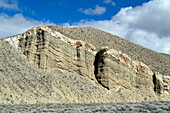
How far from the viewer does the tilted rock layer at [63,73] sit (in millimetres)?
20247

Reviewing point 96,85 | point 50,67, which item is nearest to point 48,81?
point 50,67

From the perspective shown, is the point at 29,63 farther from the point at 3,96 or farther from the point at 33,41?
the point at 3,96

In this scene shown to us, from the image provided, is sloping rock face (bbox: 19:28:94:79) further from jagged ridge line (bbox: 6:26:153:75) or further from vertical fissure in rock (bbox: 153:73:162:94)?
vertical fissure in rock (bbox: 153:73:162:94)

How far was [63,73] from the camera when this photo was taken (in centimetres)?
2603

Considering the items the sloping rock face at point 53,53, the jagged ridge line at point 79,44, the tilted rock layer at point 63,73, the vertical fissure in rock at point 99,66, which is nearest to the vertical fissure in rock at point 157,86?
the tilted rock layer at point 63,73

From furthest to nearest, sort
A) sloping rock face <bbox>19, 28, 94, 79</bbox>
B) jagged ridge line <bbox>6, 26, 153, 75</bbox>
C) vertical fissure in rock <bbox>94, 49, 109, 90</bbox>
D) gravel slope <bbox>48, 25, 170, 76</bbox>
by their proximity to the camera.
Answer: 1. gravel slope <bbox>48, 25, 170, 76</bbox>
2. vertical fissure in rock <bbox>94, 49, 109, 90</bbox>
3. jagged ridge line <bbox>6, 26, 153, 75</bbox>
4. sloping rock face <bbox>19, 28, 94, 79</bbox>

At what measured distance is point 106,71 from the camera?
3047 cm

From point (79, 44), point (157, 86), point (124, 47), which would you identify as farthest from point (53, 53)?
point (124, 47)

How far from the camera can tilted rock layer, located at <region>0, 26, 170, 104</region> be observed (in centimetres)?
2025

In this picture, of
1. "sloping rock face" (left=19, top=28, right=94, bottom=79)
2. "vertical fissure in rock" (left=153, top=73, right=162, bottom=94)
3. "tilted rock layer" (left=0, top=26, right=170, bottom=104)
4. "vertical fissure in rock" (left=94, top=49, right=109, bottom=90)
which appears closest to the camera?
"tilted rock layer" (left=0, top=26, right=170, bottom=104)

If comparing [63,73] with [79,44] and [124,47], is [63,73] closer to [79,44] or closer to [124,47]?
[79,44]

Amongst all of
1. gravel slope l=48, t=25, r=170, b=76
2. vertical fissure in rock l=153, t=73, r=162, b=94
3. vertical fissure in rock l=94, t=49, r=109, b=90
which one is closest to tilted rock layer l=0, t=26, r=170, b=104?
vertical fissure in rock l=94, t=49, r=109, b=90

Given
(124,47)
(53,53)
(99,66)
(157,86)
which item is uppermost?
(124,47)

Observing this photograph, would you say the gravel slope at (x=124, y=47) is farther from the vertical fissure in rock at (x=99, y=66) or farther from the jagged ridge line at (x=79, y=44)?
the vertical fissure in rock at (x=99, y=66)
